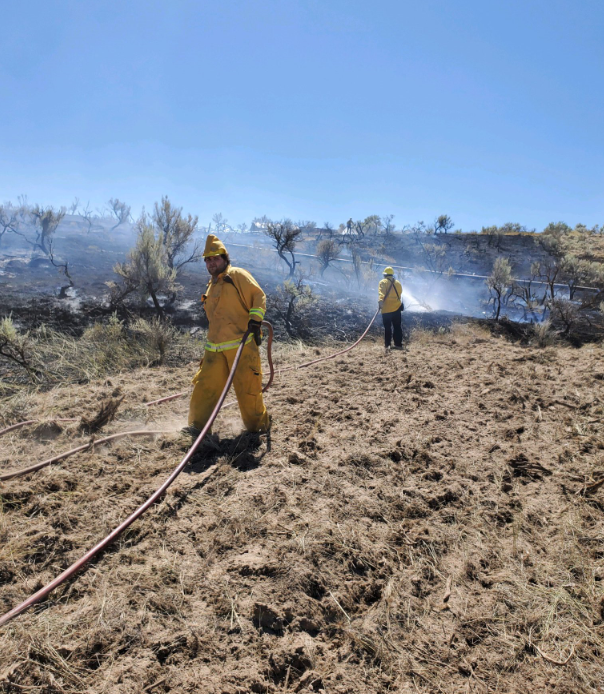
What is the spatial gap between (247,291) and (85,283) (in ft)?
49.3

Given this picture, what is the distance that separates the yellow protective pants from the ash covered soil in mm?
252

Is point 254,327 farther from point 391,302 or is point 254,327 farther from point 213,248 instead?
point 391,302

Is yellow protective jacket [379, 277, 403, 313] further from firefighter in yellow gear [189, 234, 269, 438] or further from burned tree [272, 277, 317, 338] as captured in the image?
firefighter in yellow gear [189, 234, 269, 438]

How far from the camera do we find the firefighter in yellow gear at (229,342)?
3.68 meters

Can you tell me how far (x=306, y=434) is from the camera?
149 inches

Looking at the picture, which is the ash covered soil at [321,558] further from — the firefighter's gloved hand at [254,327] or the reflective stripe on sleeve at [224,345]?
the firefighter's gloved hand at [254,327]

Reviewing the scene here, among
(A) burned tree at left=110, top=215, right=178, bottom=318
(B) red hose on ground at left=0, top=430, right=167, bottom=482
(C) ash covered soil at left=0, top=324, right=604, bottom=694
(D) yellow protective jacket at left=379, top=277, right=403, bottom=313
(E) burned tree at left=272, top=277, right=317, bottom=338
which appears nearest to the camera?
(C) ash covered soil at left=0, top=324, right=604, bottom=694

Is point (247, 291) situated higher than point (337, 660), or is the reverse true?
point (247, 291)

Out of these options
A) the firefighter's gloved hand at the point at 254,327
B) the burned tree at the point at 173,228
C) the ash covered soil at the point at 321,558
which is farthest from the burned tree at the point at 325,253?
the firefighter's gloved hand at the point at 254,327

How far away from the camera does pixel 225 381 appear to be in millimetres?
3779

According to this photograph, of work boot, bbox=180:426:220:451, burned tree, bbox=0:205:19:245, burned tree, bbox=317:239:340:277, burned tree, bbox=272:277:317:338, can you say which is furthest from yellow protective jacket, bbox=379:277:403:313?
burned tree, bbox=0:205:19:245

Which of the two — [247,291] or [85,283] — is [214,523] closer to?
[247,291]

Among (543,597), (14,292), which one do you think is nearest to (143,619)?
(543,597)

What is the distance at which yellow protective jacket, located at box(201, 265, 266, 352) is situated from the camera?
3.70m
